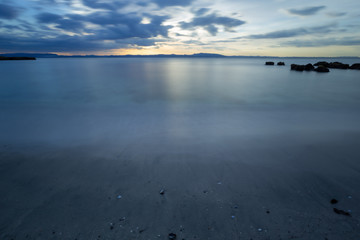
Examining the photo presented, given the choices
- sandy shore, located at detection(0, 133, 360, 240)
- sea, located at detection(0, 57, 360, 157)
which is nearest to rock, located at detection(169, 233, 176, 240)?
sandy shore, located at detection(0, 133, 360, 240)

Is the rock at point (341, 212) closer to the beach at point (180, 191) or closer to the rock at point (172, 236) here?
the beach at point (180, 191)

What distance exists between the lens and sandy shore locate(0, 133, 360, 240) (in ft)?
10.3

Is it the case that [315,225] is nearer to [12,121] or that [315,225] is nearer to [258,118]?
[258,118]

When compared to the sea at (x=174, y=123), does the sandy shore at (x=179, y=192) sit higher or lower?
lower

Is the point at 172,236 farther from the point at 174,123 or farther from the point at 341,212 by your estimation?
the point at 174,123

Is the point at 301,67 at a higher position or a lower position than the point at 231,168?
higher

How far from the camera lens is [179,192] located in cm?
399

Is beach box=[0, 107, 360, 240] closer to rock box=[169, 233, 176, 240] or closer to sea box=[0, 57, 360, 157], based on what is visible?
rock box=[169, 233, 176, 240]

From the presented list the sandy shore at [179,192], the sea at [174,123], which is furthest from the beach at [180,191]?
the sea at [174,123]

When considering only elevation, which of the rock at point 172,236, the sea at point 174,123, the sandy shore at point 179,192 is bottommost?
the rock at point 172,236

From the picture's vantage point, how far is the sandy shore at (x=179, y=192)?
10.3 ft

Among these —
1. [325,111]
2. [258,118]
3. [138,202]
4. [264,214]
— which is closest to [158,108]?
[258,118]

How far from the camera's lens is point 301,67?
140 feet

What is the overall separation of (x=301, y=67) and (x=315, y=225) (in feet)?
164
